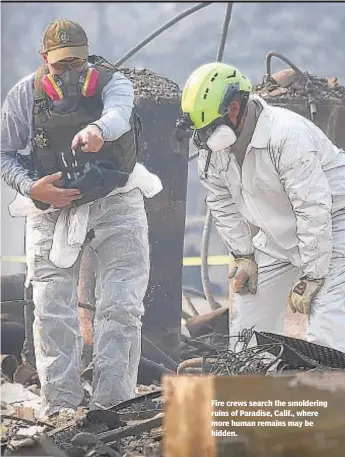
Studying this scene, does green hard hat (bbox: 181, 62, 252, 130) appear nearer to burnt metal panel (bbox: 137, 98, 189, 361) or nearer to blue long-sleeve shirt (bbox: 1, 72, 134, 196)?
burnt metal panel (bbox: 137, 98, 189, 361)

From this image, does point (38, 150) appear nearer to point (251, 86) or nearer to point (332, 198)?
point (251, 86)

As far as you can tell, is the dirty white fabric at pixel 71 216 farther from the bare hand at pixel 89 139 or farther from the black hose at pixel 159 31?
the black hose at pixel 159 31

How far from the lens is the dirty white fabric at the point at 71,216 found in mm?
4176

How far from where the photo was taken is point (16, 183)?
4184 millimetres

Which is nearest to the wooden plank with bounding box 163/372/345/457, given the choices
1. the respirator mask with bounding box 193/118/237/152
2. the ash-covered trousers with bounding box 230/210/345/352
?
the ash-covered trousers with bounding box 230/210/345/352

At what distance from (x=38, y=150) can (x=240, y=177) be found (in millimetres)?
998

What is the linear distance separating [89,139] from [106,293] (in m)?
0.76

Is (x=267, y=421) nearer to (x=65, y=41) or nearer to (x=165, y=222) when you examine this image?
(x=165, y=222)

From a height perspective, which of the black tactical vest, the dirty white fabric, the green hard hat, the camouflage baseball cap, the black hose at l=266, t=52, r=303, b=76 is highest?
the camouflage baseball cap

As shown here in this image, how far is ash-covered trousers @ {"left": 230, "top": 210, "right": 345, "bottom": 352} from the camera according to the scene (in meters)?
4.08

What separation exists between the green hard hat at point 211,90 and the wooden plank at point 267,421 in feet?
4.18

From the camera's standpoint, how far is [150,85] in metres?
4.17

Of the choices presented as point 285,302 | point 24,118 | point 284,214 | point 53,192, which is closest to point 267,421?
point 285,302

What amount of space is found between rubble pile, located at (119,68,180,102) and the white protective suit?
34 centimetres
